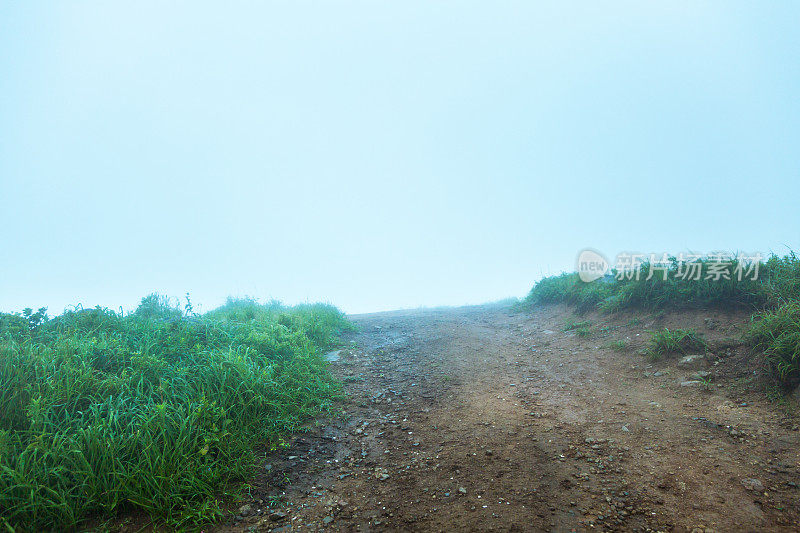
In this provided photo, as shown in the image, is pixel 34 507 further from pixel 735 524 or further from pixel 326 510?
pixel 735 524

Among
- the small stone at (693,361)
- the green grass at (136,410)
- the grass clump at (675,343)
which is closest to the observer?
the green grass at (136,410)

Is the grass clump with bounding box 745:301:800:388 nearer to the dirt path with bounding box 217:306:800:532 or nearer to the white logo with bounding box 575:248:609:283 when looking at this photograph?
the dirt path with bounding box 217:306:800:532

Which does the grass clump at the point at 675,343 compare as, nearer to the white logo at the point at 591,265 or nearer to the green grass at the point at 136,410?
the white logo at the point at 591,265

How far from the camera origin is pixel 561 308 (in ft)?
→ 36.1

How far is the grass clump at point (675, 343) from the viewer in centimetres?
621

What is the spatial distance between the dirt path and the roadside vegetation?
1.18 ft

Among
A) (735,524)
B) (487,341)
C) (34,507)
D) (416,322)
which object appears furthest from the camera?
(416,322)

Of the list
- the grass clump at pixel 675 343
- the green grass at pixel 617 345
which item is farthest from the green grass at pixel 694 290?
the green grass at pixel 617 345

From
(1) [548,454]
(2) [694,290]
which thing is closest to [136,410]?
(1) [548,454]

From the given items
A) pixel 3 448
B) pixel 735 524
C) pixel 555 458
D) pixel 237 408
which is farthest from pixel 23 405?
pixel 735 524

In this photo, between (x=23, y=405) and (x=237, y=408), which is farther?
(x=237, y=408)

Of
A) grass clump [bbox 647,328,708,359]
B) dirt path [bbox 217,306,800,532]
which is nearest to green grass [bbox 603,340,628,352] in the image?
dirt path [bbox 217,306,800,532]

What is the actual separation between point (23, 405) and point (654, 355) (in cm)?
856

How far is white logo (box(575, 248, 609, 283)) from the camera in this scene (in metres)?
10.8
